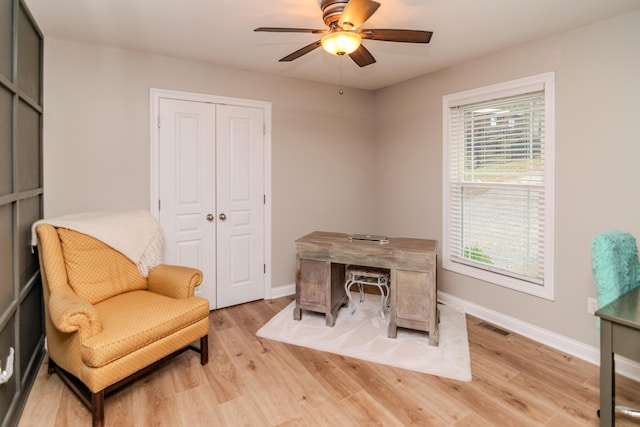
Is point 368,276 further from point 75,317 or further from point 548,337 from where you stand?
point 75,317

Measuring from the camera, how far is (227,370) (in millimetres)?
2443

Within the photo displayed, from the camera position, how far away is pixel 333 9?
191 cm

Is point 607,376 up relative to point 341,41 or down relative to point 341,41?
down

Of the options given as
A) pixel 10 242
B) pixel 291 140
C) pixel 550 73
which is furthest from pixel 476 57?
pixel 10 242

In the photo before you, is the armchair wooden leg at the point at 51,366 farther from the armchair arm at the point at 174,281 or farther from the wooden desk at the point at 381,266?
the wooden desk at the point at 381,266

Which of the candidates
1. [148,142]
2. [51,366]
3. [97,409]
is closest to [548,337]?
[97,409]

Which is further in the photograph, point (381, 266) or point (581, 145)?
point (381, 266)

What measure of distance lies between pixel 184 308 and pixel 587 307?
9.49 feet

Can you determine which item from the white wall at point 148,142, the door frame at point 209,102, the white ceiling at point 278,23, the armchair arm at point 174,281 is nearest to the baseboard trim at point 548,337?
the white wall at point 148,142

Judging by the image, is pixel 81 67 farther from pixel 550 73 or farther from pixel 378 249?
pixel 550 73

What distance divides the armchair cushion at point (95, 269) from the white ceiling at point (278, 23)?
1.52m

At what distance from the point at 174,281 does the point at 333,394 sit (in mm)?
1377

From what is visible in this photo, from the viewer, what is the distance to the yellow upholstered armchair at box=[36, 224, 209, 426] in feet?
6.15

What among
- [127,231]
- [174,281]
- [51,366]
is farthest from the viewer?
[127,231]
